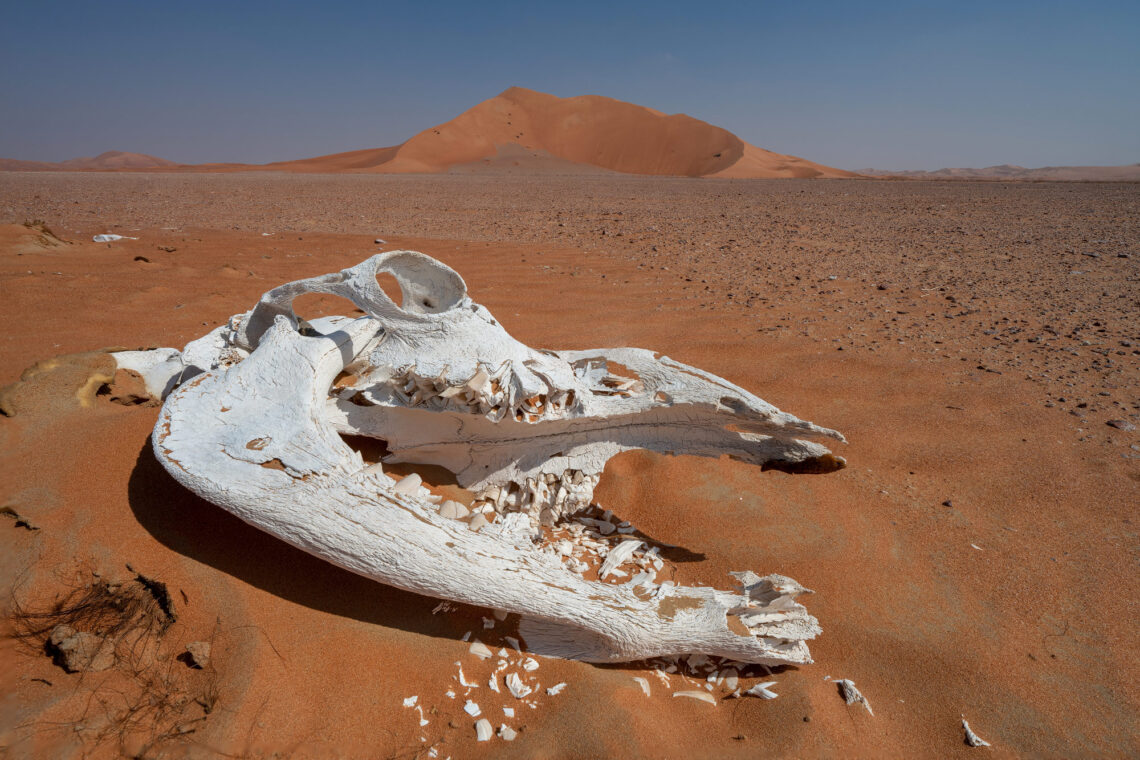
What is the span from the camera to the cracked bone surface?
1791mm

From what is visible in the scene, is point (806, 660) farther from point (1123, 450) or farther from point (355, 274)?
point (1123, 450)

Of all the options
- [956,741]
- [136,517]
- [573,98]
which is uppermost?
[573,98]

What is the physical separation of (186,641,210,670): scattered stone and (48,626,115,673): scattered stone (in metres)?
0.21

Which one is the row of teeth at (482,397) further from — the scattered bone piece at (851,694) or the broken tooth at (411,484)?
the scattered bone piece at (851,694)

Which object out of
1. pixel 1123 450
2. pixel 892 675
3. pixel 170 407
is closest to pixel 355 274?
pixel 170 407

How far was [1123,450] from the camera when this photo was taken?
3.09 metres

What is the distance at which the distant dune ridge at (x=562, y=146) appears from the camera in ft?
167

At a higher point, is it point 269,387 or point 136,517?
point 269,387

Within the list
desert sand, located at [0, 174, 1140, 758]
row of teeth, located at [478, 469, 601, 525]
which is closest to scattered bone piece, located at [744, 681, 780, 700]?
desert sand, located at [0, 174, 1140, 758]

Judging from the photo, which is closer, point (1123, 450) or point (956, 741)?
point (956, 741)

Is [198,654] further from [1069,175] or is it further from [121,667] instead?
[1069,175]

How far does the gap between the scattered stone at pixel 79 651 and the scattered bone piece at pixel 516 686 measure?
1217mm

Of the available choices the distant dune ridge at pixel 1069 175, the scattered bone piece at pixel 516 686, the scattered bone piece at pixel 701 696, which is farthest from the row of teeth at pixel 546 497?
the distant dune ridge at pixel 1069 175

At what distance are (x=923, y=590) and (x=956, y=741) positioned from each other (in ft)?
2.20
